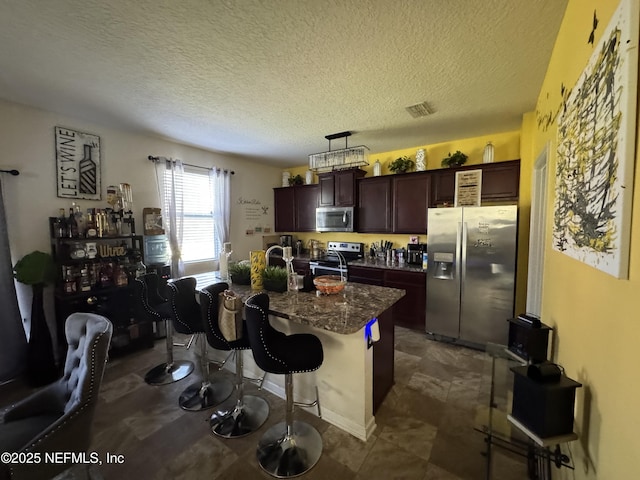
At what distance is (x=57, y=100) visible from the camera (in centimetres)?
240

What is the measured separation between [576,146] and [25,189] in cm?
422

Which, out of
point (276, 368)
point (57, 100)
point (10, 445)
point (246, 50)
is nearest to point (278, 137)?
point (246, 50)

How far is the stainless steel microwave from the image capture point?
4277mm

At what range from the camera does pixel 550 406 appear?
1047 mm

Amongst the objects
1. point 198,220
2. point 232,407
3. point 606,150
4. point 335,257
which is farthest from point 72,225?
point 606,150

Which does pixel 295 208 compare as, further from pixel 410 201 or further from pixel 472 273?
pixel 472 273

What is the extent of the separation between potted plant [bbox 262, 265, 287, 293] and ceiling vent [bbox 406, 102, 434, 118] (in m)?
2.04

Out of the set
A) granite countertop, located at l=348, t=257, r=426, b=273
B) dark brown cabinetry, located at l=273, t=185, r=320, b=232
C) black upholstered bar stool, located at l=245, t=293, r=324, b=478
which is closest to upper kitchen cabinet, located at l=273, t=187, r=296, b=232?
dark brown cabinetry, located at l=273, t=185, r=320, b=232

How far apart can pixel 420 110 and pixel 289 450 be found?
309 cm

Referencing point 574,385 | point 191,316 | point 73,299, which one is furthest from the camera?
point 73,299

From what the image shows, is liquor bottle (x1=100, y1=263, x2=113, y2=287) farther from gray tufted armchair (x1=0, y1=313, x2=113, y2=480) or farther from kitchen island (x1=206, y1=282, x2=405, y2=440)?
kitchen island (x1=206, y1=282, x2=405, y2=440)

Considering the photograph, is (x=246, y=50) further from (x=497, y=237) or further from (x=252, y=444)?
(x=497, y=237)

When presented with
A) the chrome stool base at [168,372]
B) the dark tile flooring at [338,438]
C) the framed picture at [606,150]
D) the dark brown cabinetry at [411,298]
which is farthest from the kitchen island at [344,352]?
the dark brown cabinetry at [411,298]

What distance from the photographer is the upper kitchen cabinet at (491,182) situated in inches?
123
